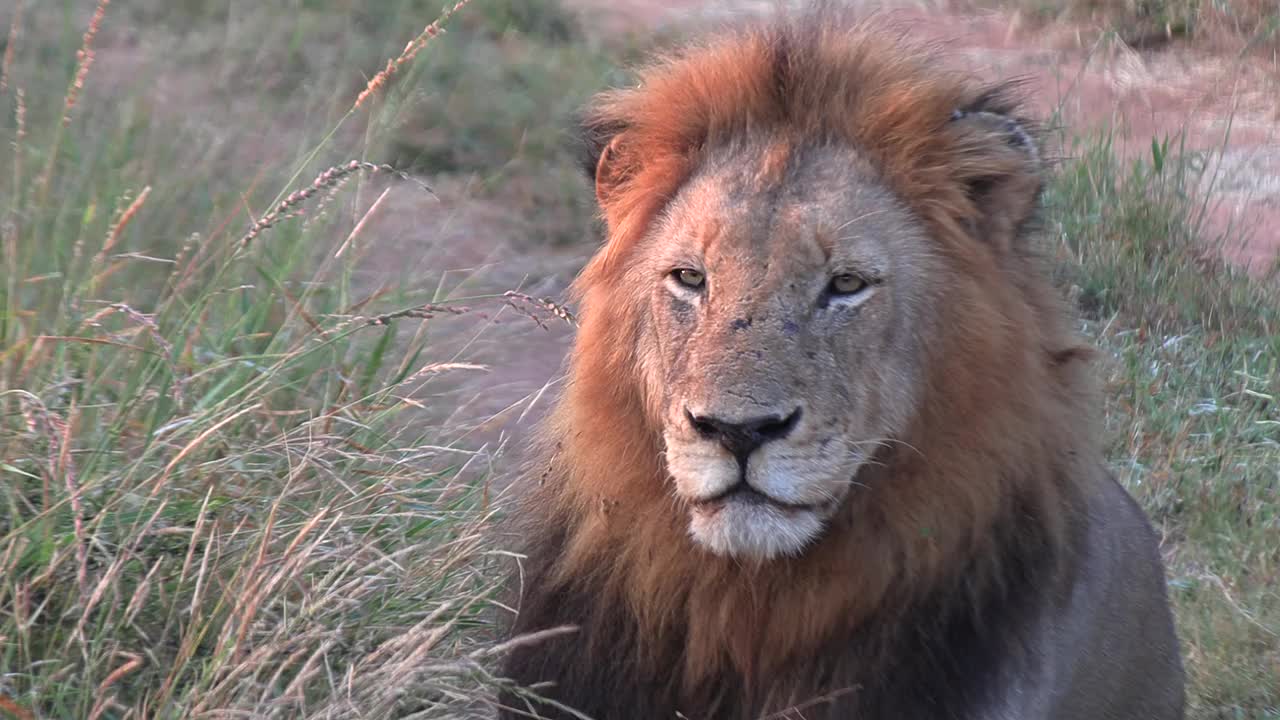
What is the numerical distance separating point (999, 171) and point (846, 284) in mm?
405

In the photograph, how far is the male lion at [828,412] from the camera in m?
2.80

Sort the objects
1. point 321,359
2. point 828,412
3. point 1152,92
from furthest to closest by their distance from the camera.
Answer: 1. point 1152,92
2. point 321,359
3. point 828,412

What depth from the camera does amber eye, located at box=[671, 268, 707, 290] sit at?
2906 millimetres

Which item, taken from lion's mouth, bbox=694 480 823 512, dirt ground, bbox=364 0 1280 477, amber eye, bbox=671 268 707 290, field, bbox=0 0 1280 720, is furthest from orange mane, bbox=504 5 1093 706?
dirt ground, bbox=364 0 1280 477

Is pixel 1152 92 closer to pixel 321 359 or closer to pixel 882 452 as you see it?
pixel 321 359

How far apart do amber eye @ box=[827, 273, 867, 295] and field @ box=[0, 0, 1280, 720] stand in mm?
911

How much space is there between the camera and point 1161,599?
3770 mm

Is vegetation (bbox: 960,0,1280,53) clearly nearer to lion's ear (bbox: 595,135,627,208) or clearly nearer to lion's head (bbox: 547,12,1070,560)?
lion's head (bbox: 547,12,1070,560)

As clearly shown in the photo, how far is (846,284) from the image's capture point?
2855 mm

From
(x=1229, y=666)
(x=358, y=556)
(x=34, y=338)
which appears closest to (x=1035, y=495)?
(x=358, y=556)

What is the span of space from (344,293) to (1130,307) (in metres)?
3.43

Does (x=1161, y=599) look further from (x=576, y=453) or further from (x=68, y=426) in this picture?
(x=68, y=426)

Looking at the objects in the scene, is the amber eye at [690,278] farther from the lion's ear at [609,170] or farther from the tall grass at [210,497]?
the tall grass at [210,497]

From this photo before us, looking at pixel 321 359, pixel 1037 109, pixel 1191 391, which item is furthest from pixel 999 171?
pixel 1037 109
